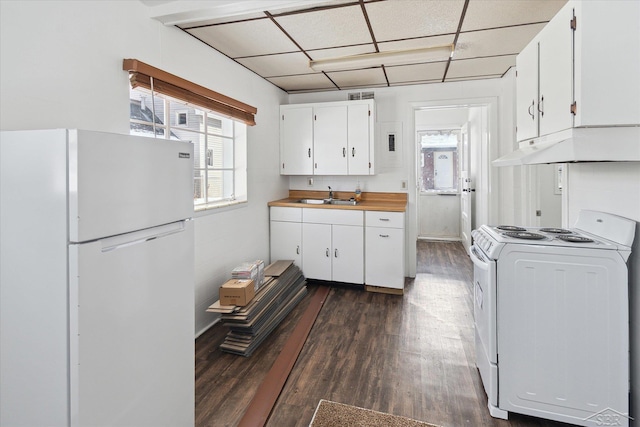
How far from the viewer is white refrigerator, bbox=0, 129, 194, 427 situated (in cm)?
108

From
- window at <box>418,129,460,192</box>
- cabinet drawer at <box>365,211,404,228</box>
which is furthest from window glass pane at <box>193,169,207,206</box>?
window at <box>418,129,460,192</box>

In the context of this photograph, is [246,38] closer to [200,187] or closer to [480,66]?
[200,187]

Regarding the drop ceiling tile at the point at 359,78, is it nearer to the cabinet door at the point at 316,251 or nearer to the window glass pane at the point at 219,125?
the window glass pane at the point at 219,125

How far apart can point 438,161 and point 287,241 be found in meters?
4.38

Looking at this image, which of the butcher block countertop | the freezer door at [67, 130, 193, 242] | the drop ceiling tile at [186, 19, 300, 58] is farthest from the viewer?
the butcher block countertop

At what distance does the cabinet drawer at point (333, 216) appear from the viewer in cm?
387

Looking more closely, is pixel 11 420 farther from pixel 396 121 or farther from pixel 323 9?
pixel 396 121

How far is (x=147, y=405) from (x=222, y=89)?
2.58 metres

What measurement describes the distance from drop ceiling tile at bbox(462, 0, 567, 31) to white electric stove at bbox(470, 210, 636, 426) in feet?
4.72

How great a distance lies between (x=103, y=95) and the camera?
1930mm

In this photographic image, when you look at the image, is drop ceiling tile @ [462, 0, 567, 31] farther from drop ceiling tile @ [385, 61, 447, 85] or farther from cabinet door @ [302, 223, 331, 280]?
Answer: cabinet door @ [302, 223, 331, 280]

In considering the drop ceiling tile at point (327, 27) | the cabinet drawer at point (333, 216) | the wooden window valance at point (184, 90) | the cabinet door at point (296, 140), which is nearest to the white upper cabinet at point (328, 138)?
the cabinet door at point (296, 140)

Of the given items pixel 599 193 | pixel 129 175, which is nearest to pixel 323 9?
pixel 129 175

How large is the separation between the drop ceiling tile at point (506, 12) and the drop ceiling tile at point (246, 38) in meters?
1.40
